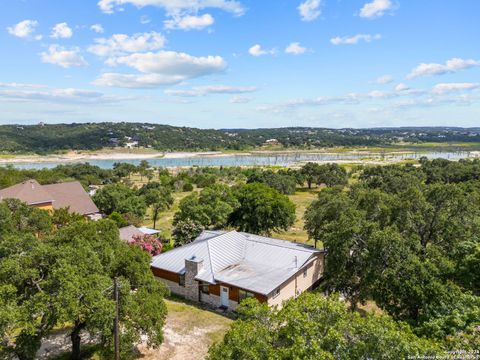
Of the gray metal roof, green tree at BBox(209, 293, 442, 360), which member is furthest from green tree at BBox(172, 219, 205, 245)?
green tree at BBox(209, 293, 442, 360)

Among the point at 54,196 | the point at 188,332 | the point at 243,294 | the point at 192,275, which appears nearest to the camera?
the point at 188,332

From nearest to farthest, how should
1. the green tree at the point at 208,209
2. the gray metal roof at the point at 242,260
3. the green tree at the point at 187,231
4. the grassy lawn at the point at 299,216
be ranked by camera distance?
the gray metal roof at the point at 242,260 → the green tree at the point at 187,231 → the green tree at the point at 208,209 → the grassy lawn at the point at 299,216

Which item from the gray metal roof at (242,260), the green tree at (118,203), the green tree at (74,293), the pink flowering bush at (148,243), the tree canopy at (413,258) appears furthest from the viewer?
the green tree at (118,203)

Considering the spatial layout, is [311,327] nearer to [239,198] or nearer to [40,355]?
[40,355]

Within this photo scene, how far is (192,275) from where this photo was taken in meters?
24.3

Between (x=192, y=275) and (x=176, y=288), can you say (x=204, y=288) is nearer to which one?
(x=192, y=275)

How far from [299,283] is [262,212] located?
40.2 ft

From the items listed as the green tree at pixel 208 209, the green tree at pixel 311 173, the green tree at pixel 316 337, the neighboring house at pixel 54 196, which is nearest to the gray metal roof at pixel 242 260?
the green tree at pixel 208 209

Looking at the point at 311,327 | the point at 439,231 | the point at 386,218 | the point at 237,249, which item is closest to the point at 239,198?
the point at 237,249

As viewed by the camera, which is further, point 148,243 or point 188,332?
point 148,243

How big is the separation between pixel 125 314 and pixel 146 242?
14.9 m

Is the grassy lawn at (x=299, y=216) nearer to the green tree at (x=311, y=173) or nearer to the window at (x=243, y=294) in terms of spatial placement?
the green tree at (x=311, y=173)

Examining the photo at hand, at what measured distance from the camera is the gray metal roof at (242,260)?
23203 millimetres

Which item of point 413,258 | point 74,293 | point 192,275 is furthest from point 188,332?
point 413,258
